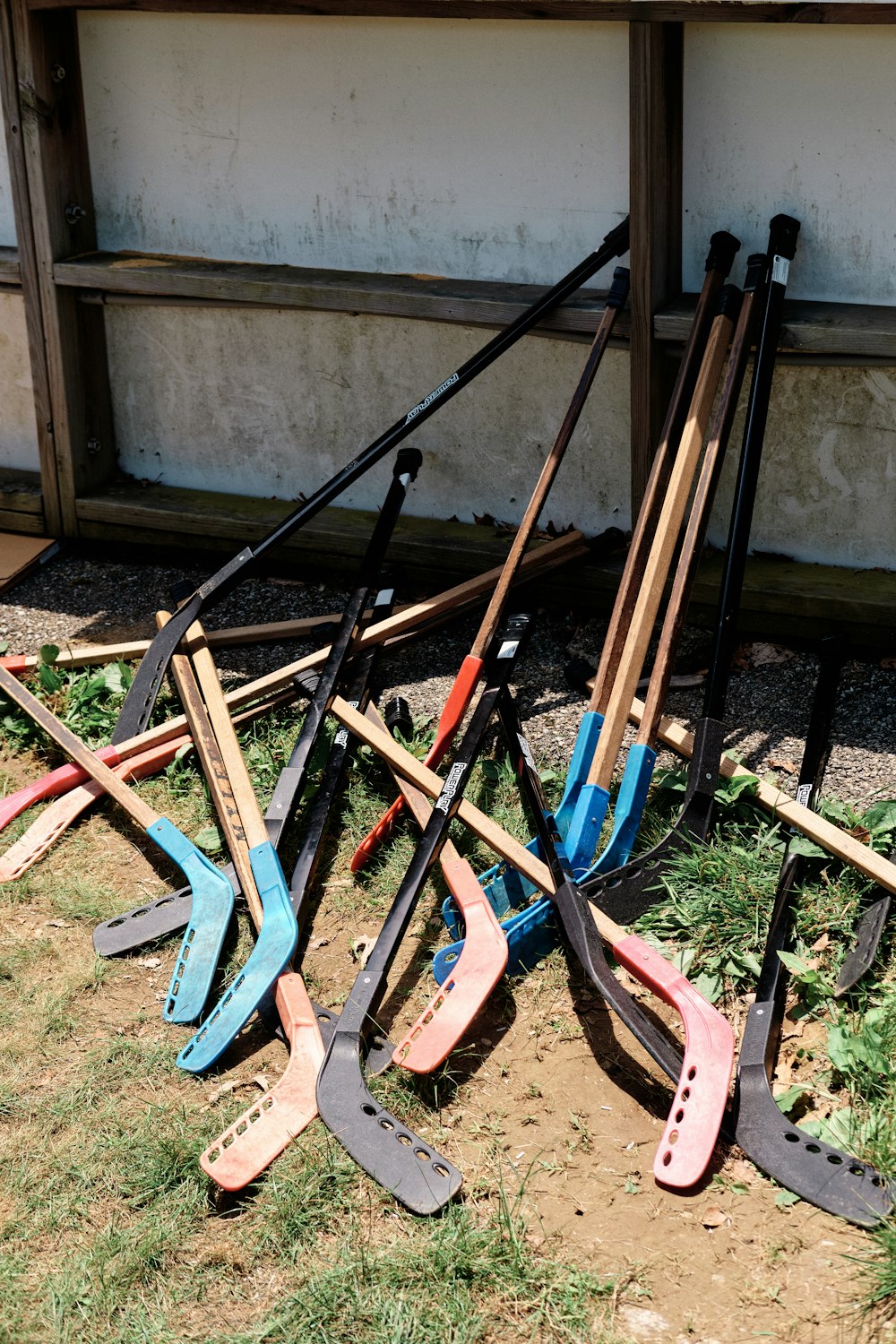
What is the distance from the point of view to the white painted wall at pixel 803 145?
160 inches

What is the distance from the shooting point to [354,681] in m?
4.23

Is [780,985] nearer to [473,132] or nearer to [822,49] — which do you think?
[822,49]

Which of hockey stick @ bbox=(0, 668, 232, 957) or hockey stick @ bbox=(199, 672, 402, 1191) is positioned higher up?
hockey stick @ bbox=(0, 668, 232, 957)

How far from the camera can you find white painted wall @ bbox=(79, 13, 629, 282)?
4551 mm

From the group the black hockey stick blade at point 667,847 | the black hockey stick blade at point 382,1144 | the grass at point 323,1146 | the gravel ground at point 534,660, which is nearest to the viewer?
the grass at point 323,1146

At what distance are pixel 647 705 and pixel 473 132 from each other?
2.40 metres

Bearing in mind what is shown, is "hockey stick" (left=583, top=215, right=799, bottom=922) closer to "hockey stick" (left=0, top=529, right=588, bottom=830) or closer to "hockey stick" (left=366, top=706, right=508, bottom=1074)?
"hockey stick" (left=366, top=706, right=508, bottom=1074)

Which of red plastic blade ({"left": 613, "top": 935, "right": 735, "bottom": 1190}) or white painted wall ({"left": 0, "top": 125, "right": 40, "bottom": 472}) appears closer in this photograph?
red plastic blade ({"left": 613, "top": 935, "right": 735, "bottom": 1190})

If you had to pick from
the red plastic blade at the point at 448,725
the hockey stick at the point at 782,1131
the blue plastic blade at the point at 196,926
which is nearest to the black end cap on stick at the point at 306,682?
the red plastic blade at the point at 448,725

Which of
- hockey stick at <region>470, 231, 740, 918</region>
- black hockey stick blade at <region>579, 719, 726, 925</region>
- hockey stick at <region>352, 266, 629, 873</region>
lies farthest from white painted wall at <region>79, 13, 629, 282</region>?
black hockey stick blade at <region>579, 719, 726, 925</region>

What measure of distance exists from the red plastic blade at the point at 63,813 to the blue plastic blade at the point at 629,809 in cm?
156

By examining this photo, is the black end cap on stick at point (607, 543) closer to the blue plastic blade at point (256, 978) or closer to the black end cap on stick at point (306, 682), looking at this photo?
the black end cap on stick at point (306, 682)

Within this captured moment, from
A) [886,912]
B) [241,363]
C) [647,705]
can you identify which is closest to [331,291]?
[241,363]

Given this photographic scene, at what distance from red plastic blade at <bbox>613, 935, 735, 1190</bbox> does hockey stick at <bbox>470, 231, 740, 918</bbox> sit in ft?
2.14
